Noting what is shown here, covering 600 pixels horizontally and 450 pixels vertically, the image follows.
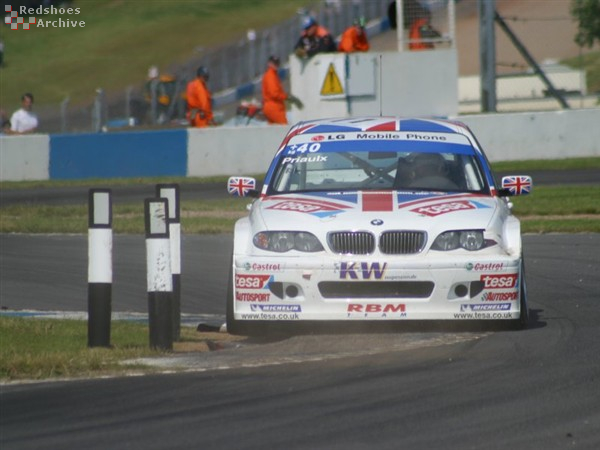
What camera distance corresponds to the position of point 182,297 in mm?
11594

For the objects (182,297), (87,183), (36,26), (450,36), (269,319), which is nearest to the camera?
(269,319)

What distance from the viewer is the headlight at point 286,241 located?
8.53 meters

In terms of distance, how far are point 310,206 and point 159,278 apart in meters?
1.11

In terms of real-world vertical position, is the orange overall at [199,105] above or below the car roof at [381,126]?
above

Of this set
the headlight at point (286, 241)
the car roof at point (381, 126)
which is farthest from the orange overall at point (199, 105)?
the headlight at point (286, 241)

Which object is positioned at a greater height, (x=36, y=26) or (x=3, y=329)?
(x=36, y=26)

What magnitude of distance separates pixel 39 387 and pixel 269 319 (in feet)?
6.07

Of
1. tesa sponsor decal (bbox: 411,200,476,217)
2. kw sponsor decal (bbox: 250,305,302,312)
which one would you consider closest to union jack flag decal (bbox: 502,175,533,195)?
tesa sponsor decal (bbox: 411,200,476,217)

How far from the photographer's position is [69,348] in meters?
8.62

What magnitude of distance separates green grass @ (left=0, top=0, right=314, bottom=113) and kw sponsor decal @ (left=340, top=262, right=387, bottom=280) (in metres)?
36.7

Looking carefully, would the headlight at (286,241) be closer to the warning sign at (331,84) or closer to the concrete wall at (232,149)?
the concrete wall at (232,149)

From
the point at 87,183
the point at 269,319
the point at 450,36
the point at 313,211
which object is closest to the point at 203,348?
the point at 269,319

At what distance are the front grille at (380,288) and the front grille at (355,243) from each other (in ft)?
0.67

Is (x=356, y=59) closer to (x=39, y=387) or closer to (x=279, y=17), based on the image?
(x=39, y=387)
